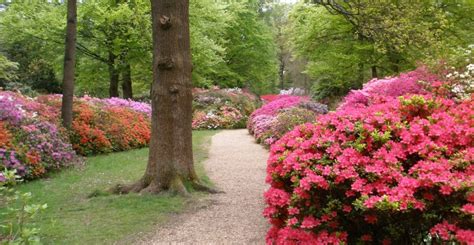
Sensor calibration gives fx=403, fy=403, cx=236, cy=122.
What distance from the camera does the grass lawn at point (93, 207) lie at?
14.8ft

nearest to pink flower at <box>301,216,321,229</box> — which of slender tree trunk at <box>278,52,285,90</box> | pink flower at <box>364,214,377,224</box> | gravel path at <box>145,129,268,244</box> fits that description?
pink flower at <box>364,214,377,224</box>

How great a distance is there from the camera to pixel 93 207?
18.3 ft

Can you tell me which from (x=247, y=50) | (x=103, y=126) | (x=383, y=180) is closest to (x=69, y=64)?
(x=103, y=126)

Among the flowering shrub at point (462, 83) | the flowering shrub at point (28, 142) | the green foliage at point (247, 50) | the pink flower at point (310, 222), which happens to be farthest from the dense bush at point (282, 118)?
the green foliage at point (247, 50)

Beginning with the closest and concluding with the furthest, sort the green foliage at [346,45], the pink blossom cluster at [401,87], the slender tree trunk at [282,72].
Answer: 1. the pink blossom cluster at [401,87]
2. the green foliage at [346,45]
3. the slender tree trunk at [282,72]

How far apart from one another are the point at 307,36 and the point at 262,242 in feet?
42.2

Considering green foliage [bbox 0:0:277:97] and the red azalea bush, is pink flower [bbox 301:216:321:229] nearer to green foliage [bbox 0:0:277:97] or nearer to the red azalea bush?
the red azalea bush

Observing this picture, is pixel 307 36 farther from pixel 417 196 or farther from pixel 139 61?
pixel 417 196

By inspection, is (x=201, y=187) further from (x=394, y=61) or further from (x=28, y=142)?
(x=394, y=61)

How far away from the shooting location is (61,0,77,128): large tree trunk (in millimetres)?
9398

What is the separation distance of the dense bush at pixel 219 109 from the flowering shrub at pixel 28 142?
35.5ft

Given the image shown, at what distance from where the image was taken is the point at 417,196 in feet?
9.08

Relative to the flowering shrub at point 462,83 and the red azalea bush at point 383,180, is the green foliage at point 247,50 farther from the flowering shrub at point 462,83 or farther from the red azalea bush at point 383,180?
the red azalea bush at point 383,180

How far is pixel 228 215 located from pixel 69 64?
21.0ft
